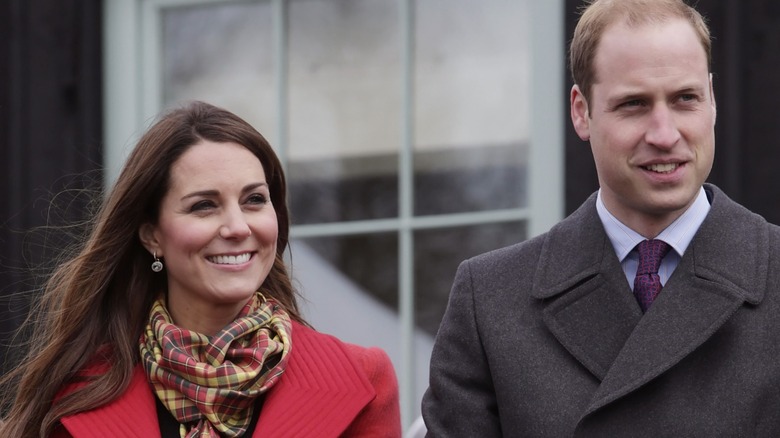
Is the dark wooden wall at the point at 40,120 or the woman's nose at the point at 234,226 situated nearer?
the woman's nose at the point at 234,226

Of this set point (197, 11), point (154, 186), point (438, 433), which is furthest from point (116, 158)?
point (438, 433)

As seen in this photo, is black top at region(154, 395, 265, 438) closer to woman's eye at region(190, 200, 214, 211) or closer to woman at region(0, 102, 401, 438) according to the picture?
woman at region(0, 102, 401, 438)

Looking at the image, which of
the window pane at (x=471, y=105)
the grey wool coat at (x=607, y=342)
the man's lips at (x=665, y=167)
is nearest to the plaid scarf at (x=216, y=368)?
the grey wool coat at (x=607, y=342)

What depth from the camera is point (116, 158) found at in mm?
6066

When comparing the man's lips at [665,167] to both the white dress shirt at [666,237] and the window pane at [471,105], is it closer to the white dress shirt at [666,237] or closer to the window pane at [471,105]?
the white dress shirt at [666,237]

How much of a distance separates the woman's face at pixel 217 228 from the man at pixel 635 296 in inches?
20.5

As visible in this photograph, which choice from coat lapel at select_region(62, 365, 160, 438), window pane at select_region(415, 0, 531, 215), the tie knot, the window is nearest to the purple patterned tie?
the tie knot

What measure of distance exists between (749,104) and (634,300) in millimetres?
1508

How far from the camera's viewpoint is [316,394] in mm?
4027

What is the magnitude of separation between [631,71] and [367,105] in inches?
97.0

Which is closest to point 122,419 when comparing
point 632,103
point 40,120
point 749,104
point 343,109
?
point 632,103

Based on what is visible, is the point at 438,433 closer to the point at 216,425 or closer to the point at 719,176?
the point at 216,425

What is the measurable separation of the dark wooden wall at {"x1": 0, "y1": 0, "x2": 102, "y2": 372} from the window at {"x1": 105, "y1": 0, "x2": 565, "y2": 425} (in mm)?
107

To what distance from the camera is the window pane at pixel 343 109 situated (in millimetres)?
5797
